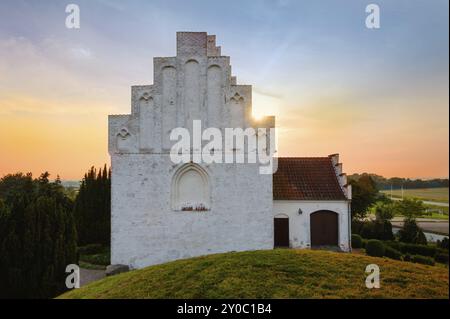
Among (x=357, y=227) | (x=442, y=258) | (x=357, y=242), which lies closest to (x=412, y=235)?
(x=442, y=258)

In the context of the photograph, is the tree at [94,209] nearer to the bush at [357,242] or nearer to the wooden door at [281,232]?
the wooden door at [281,232]

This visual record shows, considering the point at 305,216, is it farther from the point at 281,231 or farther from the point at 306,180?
the point at 306,180

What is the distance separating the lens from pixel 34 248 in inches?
444

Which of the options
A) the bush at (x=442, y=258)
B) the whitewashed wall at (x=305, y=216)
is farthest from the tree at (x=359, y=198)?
the whitewashed wall at (x=305, y=216)

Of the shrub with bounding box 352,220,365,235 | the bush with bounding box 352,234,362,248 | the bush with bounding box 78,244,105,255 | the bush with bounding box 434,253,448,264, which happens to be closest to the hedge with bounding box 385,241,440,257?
the bush with bounding box 434,253,448,264

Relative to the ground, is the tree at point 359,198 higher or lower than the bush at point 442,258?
higher

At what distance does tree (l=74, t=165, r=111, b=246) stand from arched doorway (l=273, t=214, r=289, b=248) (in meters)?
12.2

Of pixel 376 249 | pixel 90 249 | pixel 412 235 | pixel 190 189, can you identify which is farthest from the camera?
pixel 412 235

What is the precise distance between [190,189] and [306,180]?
728 centimetres

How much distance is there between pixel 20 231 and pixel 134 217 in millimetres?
4402

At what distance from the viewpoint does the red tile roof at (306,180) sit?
15734 mm

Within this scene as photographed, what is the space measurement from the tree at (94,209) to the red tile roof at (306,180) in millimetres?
12820

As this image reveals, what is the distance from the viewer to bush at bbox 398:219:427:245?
18.8m

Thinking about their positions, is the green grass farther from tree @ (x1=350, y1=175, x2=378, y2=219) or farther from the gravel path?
tree @ (x1=350, y1=175, x2=378, y2=219)
